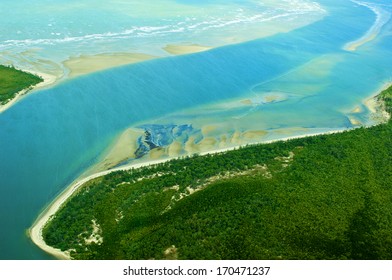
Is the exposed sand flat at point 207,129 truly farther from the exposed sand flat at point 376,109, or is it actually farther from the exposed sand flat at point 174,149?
the exposed sand flat at point 376,109

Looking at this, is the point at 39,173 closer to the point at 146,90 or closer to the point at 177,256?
the point at 177,256

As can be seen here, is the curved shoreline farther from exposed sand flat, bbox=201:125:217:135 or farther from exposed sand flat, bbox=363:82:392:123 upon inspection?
exposed sand flat, bbox=363:82:392:123

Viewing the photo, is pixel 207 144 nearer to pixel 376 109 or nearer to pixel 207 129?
pixel 207 129

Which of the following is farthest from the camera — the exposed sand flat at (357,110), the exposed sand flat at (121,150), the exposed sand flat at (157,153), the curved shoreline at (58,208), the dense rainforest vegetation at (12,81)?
the exposed sand flat at (357,110)

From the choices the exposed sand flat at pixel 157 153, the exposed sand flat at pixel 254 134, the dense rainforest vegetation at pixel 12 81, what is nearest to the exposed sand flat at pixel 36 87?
the dense rainforest vegetation at pixel 12 81

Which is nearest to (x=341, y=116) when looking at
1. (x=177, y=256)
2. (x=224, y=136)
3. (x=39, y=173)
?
(x=224, y=136)
